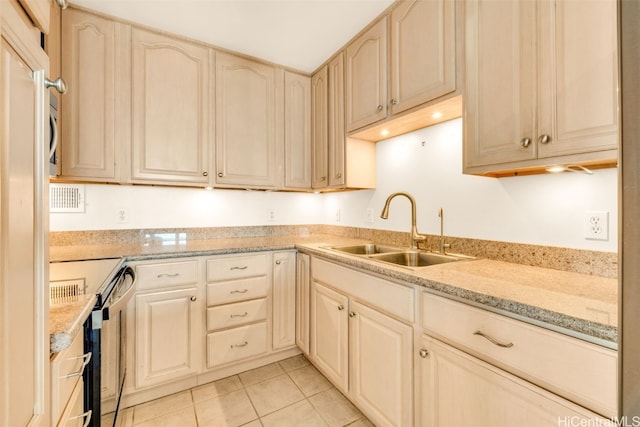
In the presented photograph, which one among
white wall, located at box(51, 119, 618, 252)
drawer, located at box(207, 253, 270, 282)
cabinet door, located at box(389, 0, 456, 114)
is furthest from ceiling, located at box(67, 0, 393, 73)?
drawer, located at box(207, 253, 270, 282)

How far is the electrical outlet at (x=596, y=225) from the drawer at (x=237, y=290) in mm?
1786

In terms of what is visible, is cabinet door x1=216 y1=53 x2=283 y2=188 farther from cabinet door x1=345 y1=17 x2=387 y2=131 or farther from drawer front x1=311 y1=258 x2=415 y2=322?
drawer front x1=311 y1=258 x2=415 y2=322

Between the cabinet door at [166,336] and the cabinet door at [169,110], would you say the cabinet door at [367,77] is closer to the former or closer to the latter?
the cabinet door at [169,110]

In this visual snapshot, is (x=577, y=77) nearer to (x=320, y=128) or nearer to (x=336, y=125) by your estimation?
(x=336, y=125)

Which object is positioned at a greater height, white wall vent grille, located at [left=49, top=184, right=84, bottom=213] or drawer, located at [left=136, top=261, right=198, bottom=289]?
white wall vent grille, located at [left=49, top=184, right=84, bottom=213]

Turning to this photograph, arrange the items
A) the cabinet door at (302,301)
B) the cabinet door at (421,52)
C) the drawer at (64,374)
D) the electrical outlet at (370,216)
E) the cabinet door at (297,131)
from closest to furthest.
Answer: the drawer at (64,374)
the cabinet door at (421,52)
the cabinet door at (302,301)
the electrical outlet at (370,216)
the cabinet door at (297,131)

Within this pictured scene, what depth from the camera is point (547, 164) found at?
103 cm

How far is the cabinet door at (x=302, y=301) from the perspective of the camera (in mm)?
2035

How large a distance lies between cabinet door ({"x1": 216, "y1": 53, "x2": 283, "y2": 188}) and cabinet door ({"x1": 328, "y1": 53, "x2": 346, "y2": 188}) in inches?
17.4

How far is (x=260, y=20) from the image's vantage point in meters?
1.78

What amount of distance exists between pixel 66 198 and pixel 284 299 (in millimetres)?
1665

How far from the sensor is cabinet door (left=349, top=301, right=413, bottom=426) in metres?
1.23

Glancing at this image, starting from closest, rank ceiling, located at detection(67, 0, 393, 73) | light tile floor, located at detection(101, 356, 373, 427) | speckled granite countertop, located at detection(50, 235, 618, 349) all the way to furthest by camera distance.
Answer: speckled granite countertop, located at detection(50, 235, 618, 349), light tile floor, located at detection(101, 356, 373, 427), ceiling, located at detection(67, 0, 393, 73)

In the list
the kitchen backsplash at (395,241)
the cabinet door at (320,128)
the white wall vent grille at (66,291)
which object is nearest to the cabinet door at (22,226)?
the white wall vent grille at (66,291)
